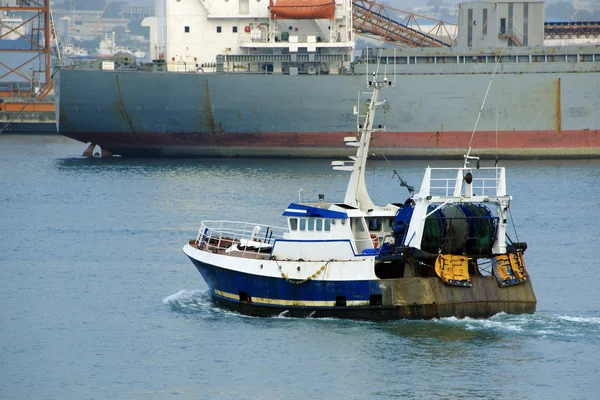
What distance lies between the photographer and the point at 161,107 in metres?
56.4

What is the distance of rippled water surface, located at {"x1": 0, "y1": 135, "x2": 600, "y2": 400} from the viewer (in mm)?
19672

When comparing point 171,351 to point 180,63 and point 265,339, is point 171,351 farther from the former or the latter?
point 180,63

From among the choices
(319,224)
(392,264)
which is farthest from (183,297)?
(392,264)

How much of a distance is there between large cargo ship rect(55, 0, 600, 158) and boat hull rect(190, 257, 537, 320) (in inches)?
1290

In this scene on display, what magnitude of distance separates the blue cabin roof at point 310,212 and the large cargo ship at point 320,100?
32040 millimetres

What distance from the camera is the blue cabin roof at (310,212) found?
23.3 meters

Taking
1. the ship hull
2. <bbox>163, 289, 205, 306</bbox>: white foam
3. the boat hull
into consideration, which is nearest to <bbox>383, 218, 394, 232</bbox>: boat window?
the boat hull

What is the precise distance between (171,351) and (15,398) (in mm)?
3238

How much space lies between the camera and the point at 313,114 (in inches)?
2217

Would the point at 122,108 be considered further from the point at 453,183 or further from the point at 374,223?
the point at 374,223

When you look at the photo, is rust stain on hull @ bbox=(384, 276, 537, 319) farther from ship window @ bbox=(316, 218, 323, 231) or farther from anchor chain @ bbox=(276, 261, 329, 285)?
ship window @ bbox=(316, 218, 323, 231)

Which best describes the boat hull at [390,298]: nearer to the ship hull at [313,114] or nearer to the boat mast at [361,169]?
the boat mast at [361,169]

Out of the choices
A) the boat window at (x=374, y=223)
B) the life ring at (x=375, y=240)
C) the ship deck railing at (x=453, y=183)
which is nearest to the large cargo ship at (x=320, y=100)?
the ship deck railing at (x=453, y=183)

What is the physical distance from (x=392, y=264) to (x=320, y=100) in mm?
34013
